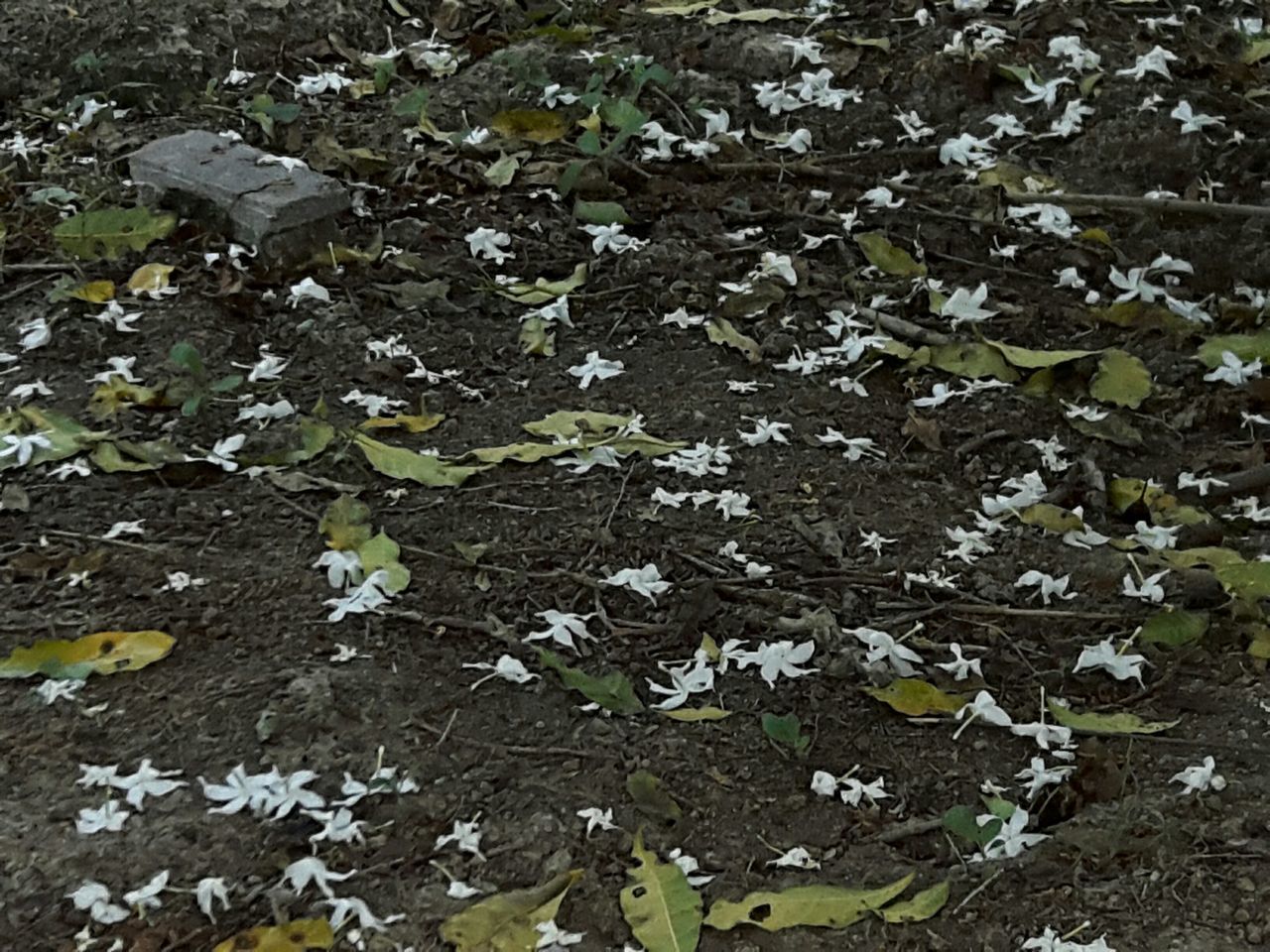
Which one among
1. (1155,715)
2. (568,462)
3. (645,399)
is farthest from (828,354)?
(1155,715)

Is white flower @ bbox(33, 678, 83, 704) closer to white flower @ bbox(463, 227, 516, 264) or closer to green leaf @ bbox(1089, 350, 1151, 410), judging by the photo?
white flower @ bbox(463, 227, 516, 264)

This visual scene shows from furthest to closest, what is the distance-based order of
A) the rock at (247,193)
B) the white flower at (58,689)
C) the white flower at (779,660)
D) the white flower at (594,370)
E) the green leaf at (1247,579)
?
the rock at (247,193)
the white flower at (594,370)
the green leaf at (1247,579)
the white flower at (779,660)
the white flower at (58,689)

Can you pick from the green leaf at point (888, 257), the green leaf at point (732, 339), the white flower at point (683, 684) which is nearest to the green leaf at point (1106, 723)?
the white flower at point (683, 684)

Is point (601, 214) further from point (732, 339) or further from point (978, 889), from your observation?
point (978, 889)

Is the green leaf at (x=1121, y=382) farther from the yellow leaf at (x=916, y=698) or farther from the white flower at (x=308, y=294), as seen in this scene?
the white flower at (x=308, y=294)

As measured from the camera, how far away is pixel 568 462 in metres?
2.50

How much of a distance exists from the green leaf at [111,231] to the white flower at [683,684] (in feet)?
5.26

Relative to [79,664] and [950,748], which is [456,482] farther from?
[950,748]

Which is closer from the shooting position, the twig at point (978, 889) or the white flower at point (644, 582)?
the twig at point (978, 889)

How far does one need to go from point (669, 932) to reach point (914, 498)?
3.41 feet

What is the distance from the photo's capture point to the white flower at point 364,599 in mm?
2102

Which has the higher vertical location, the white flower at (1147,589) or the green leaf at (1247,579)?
the green leaf at (1247,579)

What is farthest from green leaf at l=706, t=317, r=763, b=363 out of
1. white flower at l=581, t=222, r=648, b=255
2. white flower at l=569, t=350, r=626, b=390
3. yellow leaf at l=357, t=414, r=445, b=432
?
yellow leaf at l=357, t=414, r=445, b=432

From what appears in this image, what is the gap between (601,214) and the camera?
3.15m
